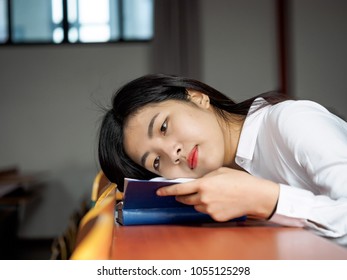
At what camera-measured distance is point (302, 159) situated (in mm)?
1209

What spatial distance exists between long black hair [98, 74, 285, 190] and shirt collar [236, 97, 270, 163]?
68mm

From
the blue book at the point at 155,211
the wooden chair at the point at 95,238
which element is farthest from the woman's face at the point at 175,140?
the wooden chair at the point at 95,238

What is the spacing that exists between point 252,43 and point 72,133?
2263 mm

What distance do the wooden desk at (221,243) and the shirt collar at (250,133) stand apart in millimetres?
467

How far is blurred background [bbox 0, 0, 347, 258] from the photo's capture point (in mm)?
5898

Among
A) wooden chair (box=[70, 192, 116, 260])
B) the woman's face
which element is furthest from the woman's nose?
wooden chair (box=[70, 192, 116, 260])

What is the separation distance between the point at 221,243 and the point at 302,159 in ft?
1.48

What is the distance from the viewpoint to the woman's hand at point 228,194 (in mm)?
1015

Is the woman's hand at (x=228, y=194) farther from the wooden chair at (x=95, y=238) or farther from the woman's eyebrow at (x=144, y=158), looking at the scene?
the woman's eyebrow at (x=144, y=158)

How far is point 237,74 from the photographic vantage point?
235 inches

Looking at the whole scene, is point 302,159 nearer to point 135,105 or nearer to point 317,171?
point 317,171

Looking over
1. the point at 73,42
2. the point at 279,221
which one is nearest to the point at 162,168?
the point at 279,221

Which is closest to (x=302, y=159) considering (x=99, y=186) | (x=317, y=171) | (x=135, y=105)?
(x=317, y=171)

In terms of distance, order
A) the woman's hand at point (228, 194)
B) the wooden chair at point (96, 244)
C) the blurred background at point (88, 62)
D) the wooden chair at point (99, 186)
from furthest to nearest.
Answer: the blurred background at point (88, 62) → the wooden chair at point (99, 186) → the woman's hand at point (228, 194) → the wooden chair at point (96, 244)
